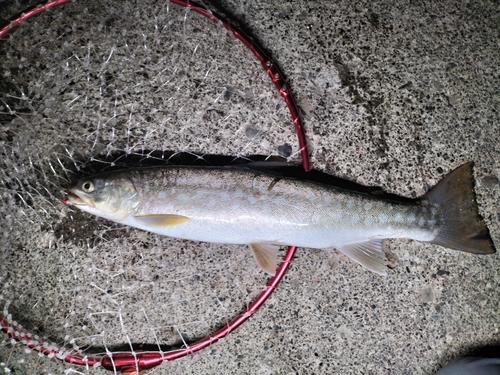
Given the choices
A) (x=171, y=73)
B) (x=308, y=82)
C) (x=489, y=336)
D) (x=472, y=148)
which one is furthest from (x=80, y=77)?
(x=489, y=336)

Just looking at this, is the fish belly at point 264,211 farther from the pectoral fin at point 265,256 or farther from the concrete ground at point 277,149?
the concrete ground at point 277,149

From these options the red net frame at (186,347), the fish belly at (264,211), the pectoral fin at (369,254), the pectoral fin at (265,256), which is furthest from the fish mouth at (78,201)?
the pectoral fin at (369,254)

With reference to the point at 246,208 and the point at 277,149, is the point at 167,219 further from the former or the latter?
the point at 277,149

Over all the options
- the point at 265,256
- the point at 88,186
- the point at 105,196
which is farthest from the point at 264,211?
the point at 88,186

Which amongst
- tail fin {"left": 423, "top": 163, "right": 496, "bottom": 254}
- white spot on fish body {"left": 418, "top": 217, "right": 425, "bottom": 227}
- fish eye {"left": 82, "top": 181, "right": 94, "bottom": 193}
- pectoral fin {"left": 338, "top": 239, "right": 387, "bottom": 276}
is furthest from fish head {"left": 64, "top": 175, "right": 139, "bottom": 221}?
tail fin {"left": 423, "top": 163, "right": 496, "bottom": 254}

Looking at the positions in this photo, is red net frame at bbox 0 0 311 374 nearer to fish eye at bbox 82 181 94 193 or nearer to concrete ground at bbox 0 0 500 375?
concrete ground at bbox 0 0 500 375

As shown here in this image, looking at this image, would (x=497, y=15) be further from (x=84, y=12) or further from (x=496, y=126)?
(x=84, y=12)
